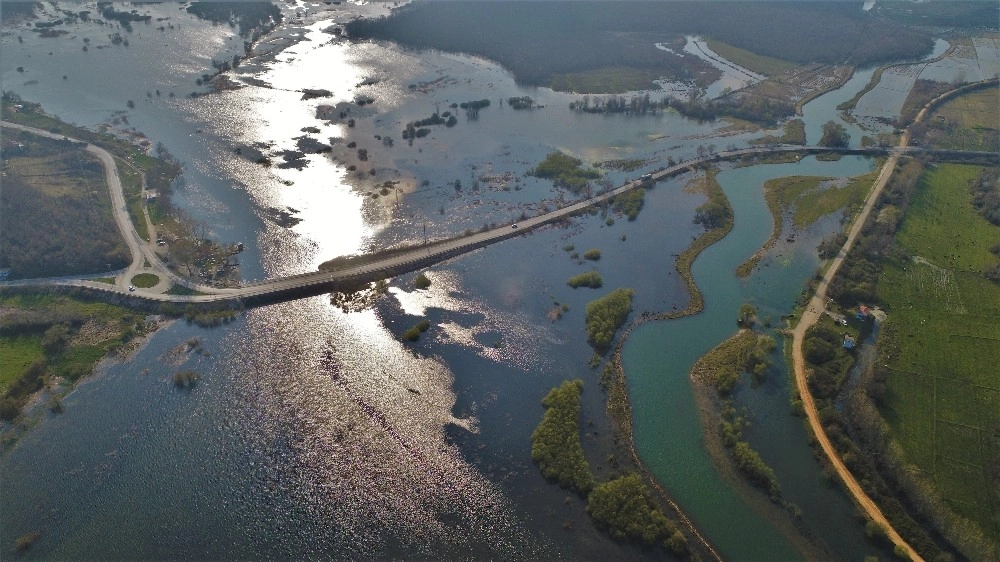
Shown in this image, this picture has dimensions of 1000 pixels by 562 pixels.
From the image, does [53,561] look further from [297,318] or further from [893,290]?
[893,290]

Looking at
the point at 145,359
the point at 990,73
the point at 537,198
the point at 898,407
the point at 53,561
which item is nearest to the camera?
the point at 53,561

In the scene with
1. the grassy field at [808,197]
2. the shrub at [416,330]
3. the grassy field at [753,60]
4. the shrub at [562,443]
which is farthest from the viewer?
the grassy field at [753,60]

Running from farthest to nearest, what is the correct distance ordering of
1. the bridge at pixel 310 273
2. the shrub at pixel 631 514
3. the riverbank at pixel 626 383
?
the bridge at pixel 310 273
the riverbank at pixel 626 383
the shrub at pixel 631 514

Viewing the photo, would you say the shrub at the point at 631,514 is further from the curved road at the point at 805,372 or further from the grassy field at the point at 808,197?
the grassy field at the point at 808,197

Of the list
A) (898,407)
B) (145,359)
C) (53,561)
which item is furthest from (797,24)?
(53,561)

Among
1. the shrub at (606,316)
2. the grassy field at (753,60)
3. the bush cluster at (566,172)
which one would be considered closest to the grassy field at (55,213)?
the shrub at (606,316)

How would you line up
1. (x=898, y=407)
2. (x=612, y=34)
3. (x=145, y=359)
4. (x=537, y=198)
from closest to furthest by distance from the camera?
(x=898, y=407) < (x=145, y=359) < (x=537, y=198) < (x=612, y=34)

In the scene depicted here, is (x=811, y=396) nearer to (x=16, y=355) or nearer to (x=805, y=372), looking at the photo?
(x=805, y=372)
